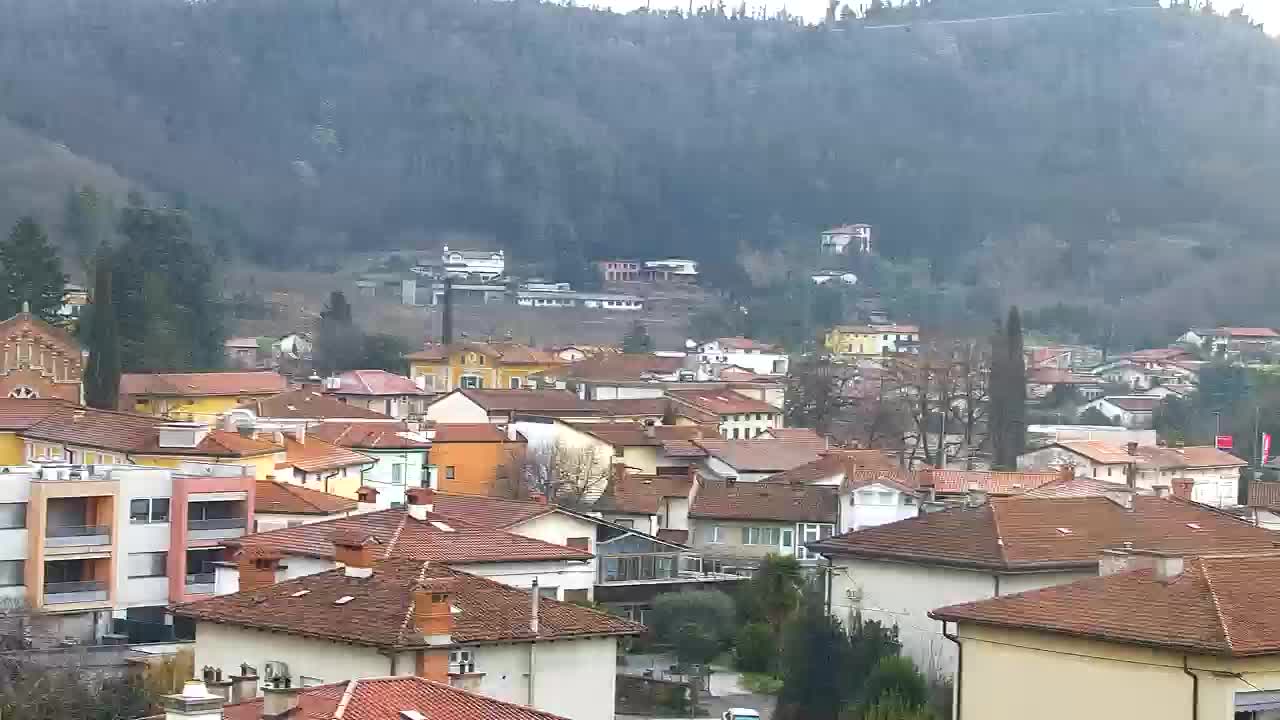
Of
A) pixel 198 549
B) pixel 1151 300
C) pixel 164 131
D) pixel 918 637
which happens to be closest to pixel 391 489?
pixel 198 549

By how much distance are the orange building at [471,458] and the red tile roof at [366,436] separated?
611mm

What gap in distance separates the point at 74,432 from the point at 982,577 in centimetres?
2440

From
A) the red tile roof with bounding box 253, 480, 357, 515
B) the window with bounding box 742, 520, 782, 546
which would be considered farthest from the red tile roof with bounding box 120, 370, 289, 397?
the red tile roof with bounding box 253, 480, 357, 515

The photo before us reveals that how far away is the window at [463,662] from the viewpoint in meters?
21.7

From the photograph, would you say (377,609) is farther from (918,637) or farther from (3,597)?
(3,597)

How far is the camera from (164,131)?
7800 inches

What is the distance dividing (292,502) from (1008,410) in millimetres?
40525

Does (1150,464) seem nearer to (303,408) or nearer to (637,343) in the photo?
(303,408)

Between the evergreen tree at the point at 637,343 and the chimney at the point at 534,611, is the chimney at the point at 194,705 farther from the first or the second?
the evergreen tree at the point at 637,343

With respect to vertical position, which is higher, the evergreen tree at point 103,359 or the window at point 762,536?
the evergreen tree at point 103,359

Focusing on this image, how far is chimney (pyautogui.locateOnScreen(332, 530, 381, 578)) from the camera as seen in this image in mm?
23453

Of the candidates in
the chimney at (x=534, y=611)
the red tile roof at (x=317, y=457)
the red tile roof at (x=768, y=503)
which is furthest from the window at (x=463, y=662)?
the red tile roof at (x=768, y=503)

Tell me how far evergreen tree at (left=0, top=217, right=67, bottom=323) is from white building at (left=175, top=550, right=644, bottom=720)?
184ft

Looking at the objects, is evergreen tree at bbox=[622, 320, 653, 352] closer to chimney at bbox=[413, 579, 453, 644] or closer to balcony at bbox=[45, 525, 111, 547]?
balcony at bbox=[45, 525, 111, 547]
